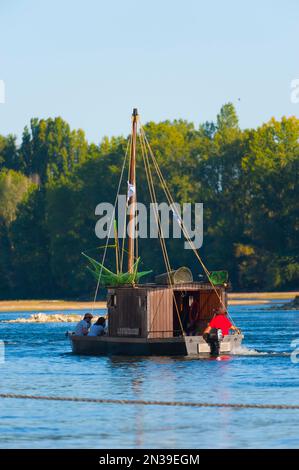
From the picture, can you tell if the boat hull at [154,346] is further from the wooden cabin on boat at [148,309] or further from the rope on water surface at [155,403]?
the rope on water surface at [155,403]

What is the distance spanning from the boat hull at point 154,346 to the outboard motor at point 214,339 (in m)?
0.18

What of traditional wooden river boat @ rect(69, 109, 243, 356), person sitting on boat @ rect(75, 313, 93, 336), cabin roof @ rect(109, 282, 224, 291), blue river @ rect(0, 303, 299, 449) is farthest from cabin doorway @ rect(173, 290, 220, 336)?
person sitting on boat @ rect(75, 313, 93, 336)

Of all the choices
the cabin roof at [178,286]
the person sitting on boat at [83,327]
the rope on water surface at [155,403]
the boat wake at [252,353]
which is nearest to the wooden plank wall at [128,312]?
the cabin roof at [178,286]

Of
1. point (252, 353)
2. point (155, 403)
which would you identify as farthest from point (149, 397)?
point (252, 353)

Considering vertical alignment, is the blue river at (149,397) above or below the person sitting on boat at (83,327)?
below

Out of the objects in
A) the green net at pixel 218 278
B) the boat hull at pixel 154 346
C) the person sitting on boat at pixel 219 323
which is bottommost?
the boat hull at pixel 154 346

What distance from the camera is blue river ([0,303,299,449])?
104 feet

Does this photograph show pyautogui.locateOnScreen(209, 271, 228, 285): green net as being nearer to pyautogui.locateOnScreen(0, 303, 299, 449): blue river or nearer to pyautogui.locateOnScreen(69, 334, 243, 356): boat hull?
pyautogui.locateOnScreen(69, 334, 243, 356): boat hull

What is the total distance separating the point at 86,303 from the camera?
150500 millimetres

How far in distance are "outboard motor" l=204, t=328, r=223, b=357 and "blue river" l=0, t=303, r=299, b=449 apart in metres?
0.60

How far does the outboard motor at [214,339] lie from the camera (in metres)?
53.4

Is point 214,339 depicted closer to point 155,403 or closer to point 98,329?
point 98,329

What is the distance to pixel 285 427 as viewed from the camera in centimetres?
3297

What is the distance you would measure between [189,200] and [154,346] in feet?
323
